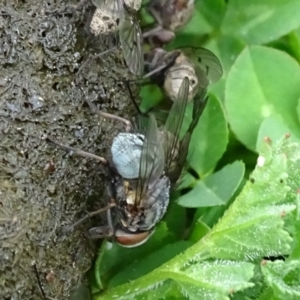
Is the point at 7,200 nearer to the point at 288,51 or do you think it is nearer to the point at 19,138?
the point at 19,138

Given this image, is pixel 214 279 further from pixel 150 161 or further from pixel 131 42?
pixel 131 42

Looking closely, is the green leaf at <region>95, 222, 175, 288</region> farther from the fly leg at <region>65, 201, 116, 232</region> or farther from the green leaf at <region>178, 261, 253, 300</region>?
the green leaf at <region>178, 261, 253, 300</region>

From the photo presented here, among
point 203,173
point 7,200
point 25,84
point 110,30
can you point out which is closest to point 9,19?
point 25,84

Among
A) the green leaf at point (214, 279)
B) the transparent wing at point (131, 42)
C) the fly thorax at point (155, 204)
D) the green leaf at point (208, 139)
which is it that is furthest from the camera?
the green leaf at point (208, 139)

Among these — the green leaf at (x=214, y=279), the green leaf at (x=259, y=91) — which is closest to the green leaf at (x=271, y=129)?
the green leaf at (x=259, y=91)

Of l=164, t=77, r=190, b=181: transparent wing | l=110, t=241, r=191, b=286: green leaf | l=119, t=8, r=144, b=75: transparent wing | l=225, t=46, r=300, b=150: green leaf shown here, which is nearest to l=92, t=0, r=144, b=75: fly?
l=119, t=8, r=144, b=75: transparent wing

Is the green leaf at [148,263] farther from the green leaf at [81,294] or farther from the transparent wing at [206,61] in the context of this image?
the transparent wing at [206,61]

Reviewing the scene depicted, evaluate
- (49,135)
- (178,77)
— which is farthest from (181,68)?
(49,135)
